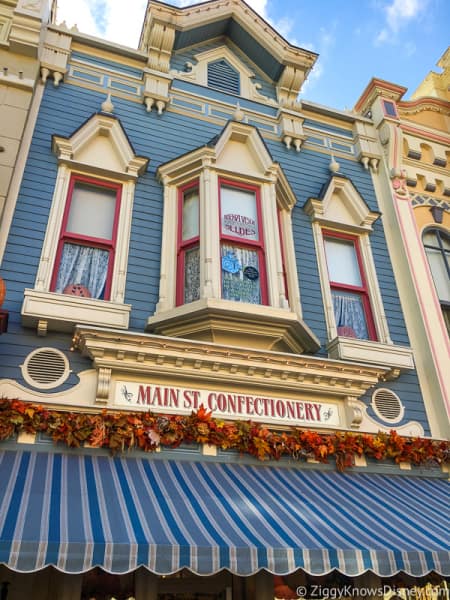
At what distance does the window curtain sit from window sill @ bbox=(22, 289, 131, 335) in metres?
0.55

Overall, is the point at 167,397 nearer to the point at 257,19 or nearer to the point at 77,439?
the point at 77,439

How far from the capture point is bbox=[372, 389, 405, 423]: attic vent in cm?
755

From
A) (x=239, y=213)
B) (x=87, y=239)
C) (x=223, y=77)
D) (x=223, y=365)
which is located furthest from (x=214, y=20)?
(x=223, y=365)

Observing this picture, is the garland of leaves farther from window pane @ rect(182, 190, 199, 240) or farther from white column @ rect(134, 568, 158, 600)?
window pane @ rect(182, 190, 199, 240)

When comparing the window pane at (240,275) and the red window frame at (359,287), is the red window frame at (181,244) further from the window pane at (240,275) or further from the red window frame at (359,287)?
the red window frame at (359,287)

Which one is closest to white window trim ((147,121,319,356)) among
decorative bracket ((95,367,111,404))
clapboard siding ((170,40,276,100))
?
decorative bracket ((95,367,111,404))

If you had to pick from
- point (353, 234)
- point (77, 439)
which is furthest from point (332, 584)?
point (353, 234)

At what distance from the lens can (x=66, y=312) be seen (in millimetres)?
6371

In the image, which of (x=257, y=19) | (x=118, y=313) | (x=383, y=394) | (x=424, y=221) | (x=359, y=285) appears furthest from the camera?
(x=257, y=19)

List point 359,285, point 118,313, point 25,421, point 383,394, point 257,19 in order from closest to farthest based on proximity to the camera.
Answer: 1. point 25,421
2. point 118,313
3. point 383,394
4. point 359,285
5. point 257,19

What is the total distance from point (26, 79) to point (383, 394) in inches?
310

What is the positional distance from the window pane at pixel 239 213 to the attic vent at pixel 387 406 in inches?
128

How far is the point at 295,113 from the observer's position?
1058cm

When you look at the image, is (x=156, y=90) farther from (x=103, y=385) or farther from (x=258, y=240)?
(x=103, y=385)
